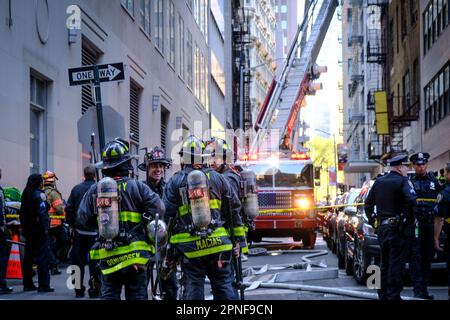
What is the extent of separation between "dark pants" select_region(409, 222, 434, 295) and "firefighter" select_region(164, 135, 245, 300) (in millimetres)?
4068

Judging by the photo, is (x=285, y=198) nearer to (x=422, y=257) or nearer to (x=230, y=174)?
(x=422, y=257)

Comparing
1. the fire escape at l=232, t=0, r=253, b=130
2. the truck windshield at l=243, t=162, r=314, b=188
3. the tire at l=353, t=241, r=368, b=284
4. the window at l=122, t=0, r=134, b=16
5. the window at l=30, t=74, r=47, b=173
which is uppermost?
the fire escape at l=232, t=0, r=253, b=130

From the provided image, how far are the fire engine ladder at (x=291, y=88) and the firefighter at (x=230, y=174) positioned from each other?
52.3 feet

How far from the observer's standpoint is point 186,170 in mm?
8477

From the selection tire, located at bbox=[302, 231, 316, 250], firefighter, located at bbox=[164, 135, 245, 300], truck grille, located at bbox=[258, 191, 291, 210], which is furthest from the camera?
tire, located at bbox=[302, 231, 316, 250]

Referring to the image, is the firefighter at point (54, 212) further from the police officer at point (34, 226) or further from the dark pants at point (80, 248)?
the dark pants at point (80, 248)

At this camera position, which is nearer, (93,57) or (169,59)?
(93,57)

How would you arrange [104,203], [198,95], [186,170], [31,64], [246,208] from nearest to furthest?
[104,203] < [186,170] < [246,208] < [31,64] < [198,95]

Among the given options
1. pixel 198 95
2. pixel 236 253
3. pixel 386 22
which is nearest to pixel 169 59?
pixel 198 95

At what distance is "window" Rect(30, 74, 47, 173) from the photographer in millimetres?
17203

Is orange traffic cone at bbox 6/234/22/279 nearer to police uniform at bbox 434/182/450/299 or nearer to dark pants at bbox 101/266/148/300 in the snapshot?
police uniform at bbox 434/182/450/299

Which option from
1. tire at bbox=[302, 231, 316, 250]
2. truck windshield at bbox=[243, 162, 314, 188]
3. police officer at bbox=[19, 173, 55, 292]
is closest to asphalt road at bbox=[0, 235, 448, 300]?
police officer at bbox=[19, 173, 55, 292]

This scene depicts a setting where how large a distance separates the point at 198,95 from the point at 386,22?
418 inches

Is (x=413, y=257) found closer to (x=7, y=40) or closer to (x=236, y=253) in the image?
(x=236, y=253)
